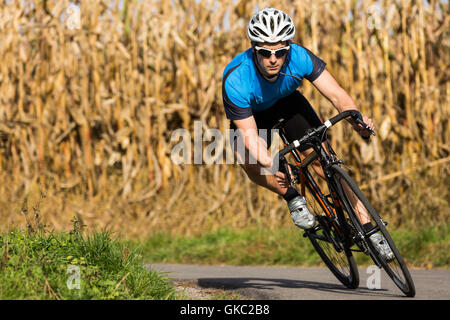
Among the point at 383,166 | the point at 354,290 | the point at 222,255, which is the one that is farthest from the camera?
the point at 383,166

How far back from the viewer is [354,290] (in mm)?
7145

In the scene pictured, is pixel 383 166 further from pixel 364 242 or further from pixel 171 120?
pixel 364 242

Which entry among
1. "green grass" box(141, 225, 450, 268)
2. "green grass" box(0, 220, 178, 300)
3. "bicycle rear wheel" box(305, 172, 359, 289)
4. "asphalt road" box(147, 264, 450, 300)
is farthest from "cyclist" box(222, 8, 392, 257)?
"green grass" box(141, 225, 450, 268)

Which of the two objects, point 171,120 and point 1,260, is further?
point 171,120

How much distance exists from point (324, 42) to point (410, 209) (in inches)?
113

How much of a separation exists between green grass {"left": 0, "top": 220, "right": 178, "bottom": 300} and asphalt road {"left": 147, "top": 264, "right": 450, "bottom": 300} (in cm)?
42

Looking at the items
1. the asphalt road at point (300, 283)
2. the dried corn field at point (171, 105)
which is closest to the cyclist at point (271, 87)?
the asphalt road at point (300, 283)

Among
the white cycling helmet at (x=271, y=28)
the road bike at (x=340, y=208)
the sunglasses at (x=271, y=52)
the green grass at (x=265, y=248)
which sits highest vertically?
the white cycling helmet at (x=271, y=28)

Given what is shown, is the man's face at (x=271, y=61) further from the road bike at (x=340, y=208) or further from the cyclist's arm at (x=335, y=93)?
the road bike at (x=340, y=208)

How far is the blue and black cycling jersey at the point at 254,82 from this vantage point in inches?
250

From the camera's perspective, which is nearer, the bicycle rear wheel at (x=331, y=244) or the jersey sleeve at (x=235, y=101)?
the jersey sleeve at (x=235, y=101)

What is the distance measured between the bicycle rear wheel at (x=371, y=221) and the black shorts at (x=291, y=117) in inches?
27.5

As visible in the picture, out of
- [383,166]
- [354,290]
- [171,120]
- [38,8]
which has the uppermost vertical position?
[38,8]

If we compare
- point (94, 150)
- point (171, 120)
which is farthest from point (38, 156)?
point (171, 120)
